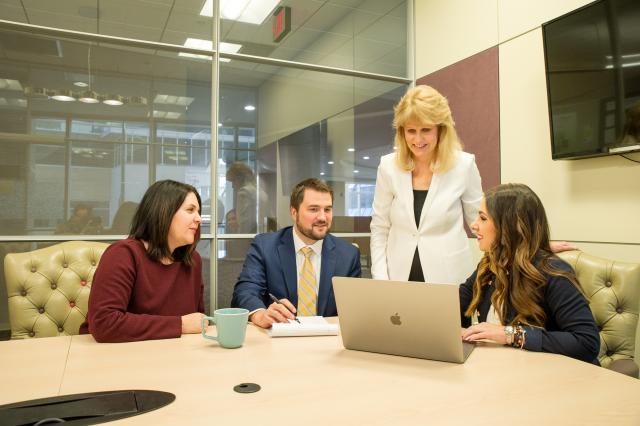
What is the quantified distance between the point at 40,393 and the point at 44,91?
7.98ft

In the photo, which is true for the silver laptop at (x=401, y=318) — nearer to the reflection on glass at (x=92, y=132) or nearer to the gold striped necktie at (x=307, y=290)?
the gold striped necktie at (x=307, y=290)

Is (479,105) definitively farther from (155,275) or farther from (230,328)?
(230,328)

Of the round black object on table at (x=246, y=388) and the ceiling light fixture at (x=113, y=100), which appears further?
the ceiling light fixture at (x=113, y=100)

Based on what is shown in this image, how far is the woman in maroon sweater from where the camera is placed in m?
1.48

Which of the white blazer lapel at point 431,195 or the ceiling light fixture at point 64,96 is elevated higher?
the ceiling light fixture at point 64,96

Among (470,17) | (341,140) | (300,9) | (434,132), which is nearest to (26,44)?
(300,9)

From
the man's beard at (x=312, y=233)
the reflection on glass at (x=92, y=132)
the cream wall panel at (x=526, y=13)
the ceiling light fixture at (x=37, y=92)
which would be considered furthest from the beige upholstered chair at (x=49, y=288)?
the cream wall panel at (x=526, y=13)

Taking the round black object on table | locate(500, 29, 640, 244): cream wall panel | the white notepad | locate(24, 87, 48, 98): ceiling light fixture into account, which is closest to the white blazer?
locate(500, 29, 640, 244): cream wall panel

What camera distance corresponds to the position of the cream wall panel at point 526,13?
262 centimetres

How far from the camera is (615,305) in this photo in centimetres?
192

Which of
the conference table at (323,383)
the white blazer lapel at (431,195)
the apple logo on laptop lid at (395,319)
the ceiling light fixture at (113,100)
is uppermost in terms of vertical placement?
the ceiling light fixture at (113,100)

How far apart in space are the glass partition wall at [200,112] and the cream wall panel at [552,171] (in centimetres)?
105

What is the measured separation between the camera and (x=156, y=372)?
113 cm

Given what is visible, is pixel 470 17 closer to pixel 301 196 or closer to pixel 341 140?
pixel 341 140
